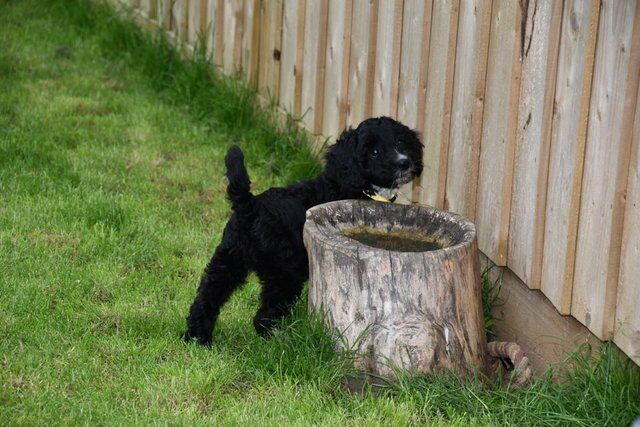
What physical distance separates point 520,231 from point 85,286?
2123mm

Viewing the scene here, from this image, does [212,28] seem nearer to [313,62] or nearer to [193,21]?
[193,21]

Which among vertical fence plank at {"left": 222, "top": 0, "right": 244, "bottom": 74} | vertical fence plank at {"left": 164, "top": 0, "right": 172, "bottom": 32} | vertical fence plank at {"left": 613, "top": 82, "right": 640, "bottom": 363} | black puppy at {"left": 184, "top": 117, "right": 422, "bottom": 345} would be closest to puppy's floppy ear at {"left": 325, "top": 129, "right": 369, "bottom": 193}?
black puppy at {"left": 184, "top": 117, "right": 422, "bottom": 345}

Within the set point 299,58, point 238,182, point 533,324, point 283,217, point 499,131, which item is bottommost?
point 533,324

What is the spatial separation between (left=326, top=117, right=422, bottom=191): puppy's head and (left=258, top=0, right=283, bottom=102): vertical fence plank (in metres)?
2.56

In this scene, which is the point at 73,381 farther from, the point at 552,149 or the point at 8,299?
the point at 552,149

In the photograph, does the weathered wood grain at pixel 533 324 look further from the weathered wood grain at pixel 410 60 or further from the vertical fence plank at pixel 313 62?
the vertical fence plank at pixel 313 62

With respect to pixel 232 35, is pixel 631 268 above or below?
below

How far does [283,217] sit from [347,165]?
0.41 m

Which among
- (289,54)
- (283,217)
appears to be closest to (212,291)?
A: (283,217)

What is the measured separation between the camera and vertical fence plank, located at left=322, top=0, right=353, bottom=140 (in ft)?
20.7

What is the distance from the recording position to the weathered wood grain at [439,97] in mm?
5070

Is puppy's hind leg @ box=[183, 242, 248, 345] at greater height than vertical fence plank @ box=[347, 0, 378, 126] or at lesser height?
lesser

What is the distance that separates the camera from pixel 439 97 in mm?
5238

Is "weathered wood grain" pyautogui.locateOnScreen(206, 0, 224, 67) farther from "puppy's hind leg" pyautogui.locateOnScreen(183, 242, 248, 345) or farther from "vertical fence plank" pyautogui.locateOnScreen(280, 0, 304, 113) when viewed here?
"puppy's hind leg" pyautogui.locateOnScreen(183, 242, 248, 345)
